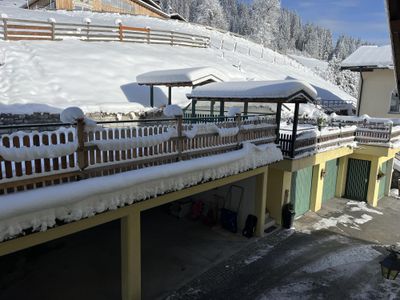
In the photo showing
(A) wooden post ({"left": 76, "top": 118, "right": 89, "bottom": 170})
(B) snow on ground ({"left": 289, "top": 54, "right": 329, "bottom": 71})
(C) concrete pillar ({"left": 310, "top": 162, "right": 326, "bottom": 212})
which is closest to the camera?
(A) wooden post ({"left": 76, "top": 118, "right": 89, "bottom": 170})

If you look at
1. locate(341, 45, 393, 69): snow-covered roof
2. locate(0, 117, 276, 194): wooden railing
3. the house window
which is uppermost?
locate(341, 45, 393, 69): snow-covered roof

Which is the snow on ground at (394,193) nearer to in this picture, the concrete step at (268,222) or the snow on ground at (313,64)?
the concrete step at (268,222)

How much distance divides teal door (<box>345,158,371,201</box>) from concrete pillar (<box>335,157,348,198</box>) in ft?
0.86

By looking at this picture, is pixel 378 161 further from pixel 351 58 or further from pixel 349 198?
pixel 351 58

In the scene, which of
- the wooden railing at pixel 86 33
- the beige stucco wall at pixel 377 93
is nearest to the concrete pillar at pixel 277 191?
the beige stucco wall at pixel 377 93

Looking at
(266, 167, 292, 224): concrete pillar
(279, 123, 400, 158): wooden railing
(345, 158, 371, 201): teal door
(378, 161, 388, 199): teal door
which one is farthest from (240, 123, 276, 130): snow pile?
(378, 161, 388, 199): teal door

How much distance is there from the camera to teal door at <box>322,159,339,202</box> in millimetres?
18062

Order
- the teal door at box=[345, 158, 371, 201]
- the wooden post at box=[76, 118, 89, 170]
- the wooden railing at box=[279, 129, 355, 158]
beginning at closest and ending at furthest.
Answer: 1. the wooden post at box=[76, 118, 89, 170]
2. the wooden railing at box=[279, 129, 355, 158]
3. the teal door at box=[345, 158, 371, 201]

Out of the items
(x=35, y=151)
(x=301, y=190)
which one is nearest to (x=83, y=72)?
(x=301, y=190)

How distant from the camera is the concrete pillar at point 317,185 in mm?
16312

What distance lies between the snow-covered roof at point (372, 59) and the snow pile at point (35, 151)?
78.3 feet

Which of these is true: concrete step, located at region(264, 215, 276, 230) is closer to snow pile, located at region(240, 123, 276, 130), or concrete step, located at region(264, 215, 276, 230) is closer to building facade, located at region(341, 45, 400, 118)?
snow pile, located at region(240, 123, 276, 130)

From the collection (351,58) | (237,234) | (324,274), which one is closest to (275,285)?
(324,274)

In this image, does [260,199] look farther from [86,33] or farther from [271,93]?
[86,33]
